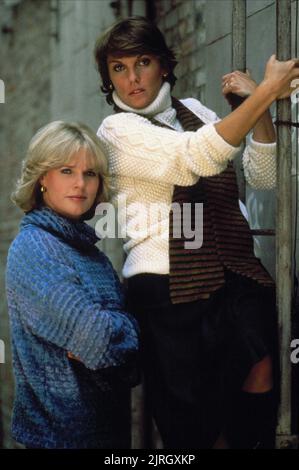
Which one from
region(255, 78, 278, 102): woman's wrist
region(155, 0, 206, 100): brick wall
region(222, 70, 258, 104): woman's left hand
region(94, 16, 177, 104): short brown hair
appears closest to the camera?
region(255, 78, 278, 102): woman's wrist

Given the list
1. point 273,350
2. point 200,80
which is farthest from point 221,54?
point 273,350

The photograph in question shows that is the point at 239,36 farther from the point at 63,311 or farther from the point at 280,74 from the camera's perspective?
the point at 63,311

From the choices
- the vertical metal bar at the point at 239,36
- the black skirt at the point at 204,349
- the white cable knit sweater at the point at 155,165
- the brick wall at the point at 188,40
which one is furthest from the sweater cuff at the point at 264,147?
the brick wall at the point at 188,40

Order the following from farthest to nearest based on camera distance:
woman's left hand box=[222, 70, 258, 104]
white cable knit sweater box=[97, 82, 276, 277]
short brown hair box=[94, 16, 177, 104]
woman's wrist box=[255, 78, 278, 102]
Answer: short brown hair box=[94, 16, 177, 104]
woman's left hand box=[222, 70, 258, 104]
white cable knit sweater box=[97, 82, 276, 277]
woman's wrist box=[255, 78, 278, 102]

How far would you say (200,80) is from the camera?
3.96 m

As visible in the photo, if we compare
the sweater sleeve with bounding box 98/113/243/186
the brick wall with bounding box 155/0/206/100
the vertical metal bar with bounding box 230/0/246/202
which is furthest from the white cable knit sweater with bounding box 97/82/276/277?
the brick wall with bounding box 155/0/206/100

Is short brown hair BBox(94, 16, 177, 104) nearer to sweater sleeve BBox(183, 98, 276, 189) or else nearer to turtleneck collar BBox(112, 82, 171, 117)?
turtleneck collar BBox(112, 82, 171, 117)

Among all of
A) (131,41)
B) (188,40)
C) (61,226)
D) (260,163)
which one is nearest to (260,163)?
(260,163)

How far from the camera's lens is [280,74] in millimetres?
2143

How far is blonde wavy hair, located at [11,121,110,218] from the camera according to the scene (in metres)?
2.46

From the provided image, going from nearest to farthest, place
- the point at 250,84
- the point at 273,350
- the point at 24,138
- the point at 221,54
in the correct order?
the point at 273,350
the point at 250,84
the point at 221,54
the point at 24,138

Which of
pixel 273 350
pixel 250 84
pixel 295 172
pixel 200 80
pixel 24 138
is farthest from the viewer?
pixel 24 138

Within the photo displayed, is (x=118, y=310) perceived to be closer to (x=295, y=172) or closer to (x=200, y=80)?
(x=295, y=172)

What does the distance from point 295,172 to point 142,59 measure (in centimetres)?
80
